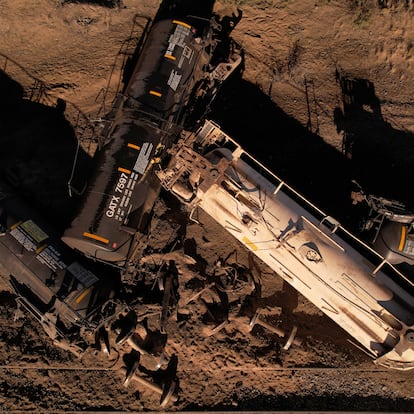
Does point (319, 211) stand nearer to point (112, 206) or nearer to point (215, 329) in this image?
point (215, 329)

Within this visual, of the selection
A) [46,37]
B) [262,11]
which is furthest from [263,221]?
[46,37]

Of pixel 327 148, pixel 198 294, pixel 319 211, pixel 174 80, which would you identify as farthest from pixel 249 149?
pixel 198 294

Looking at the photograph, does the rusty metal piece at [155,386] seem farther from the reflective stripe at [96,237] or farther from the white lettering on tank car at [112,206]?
the white lettering on tank car at [112,206]

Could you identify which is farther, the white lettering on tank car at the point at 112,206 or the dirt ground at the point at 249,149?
the dirt ground at the point at 249,149

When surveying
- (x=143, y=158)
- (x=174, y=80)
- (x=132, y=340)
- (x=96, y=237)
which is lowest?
(x=132, y=340)

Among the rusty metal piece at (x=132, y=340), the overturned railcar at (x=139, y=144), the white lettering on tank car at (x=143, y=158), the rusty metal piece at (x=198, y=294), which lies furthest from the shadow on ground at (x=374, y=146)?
the rusty metal piece at (x=132, y=340)

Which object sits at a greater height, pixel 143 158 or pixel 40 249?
pixel 143 158
